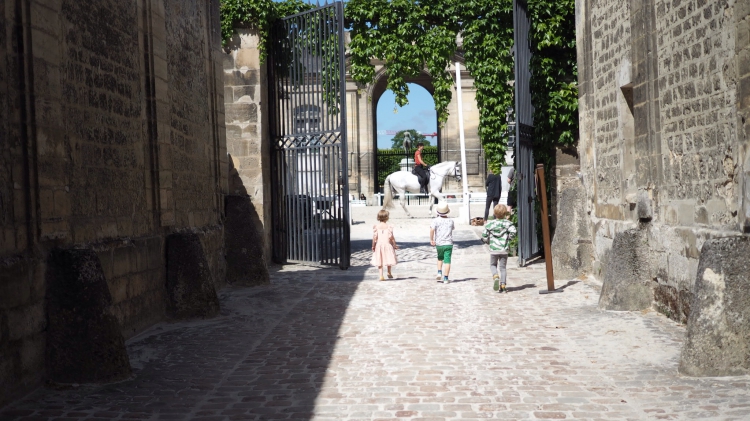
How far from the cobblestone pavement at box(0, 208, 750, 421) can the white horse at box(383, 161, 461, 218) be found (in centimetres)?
1662

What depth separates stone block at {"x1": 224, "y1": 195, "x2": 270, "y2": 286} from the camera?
10820 mm

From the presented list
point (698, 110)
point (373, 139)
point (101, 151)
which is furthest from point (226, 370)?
point (373, 139)

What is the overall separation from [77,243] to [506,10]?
9423 mm

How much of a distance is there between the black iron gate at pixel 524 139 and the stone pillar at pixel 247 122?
4024 millimetres

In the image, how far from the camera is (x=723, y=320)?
212 inches

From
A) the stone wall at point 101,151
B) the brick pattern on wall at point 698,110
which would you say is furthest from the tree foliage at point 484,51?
the brick pattern on wall at point 698,110

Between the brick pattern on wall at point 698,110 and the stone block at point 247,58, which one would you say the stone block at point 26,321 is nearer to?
the brick pattern on wall at point 698,110

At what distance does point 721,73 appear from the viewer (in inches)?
251

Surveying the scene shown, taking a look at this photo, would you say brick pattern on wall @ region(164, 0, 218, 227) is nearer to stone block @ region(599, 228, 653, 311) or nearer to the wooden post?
the wooden post

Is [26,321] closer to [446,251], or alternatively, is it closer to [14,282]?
[14,282]

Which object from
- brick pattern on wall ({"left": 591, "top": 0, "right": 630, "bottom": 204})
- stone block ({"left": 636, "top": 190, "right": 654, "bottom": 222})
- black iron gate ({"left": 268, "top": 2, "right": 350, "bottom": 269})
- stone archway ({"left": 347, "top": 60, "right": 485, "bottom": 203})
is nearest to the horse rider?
stone archway ({"left": 347, "top": 60, "right": 485, "bottom": 203})

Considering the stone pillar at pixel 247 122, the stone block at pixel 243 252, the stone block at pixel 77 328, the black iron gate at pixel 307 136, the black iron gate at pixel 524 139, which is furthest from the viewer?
the stone pillar at pixel 247 122

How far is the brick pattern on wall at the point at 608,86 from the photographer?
9.16m

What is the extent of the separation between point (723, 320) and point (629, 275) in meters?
2.65
